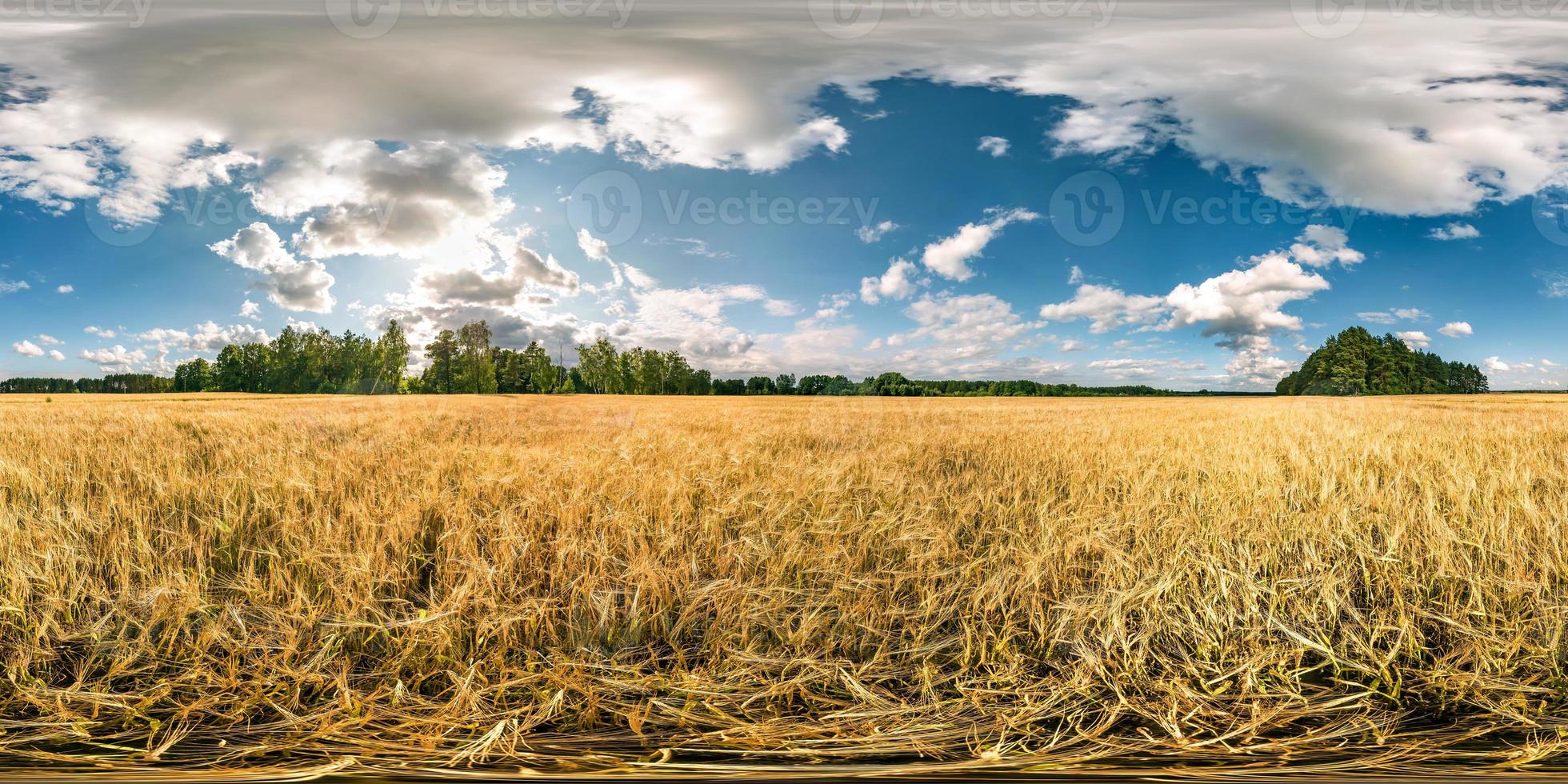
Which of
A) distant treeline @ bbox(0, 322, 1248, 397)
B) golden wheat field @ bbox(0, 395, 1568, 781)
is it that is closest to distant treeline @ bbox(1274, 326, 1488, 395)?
distant treeline @ bbox(0, 322, 1248, 397)

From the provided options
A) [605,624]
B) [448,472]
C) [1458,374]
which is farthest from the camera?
[1458,374]

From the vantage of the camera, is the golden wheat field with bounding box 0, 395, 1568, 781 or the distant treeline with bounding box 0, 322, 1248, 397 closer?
the golden wheat field with bounding box 0, 395, 1568, 781

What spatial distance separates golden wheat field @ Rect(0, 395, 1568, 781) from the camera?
1905mm

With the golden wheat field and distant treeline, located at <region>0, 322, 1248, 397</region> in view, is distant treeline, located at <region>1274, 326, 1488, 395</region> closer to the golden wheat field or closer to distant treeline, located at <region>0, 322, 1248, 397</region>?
distant treeline, located at <region>0, 322, 1248, 397</region>

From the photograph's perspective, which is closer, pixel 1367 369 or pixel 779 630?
pixel 779 630

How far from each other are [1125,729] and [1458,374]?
135 meters

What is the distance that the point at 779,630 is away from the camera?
253 cm

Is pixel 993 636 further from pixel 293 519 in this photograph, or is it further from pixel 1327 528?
pixel 293 519

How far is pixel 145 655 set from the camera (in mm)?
2439

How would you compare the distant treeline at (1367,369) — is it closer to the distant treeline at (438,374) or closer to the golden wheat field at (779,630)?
the distant treeline at (438,374)

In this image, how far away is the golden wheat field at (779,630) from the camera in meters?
1.91

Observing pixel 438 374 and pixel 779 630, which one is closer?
pixel 779 630

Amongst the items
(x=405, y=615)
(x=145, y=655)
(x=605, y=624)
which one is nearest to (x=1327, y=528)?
(x=605, y=624)

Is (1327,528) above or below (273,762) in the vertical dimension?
above
